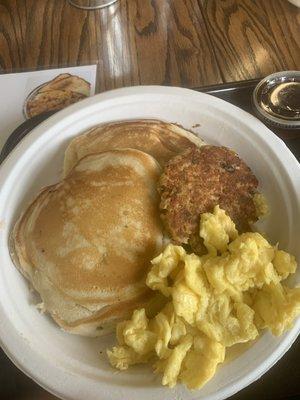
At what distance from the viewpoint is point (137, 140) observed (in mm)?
1003

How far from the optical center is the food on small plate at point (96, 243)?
0.83 m

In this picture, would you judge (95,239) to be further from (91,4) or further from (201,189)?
(91,4)

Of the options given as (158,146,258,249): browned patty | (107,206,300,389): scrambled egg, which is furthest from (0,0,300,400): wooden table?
(107,206,300,389): scrambled egg

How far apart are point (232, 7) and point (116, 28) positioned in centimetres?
41

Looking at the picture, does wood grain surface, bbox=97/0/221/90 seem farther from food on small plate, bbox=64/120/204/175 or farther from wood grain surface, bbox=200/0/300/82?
food on small plate, bbox=64/120/204/175

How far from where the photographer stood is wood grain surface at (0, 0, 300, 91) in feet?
4.71

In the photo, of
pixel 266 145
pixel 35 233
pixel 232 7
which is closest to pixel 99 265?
pixel 35 233

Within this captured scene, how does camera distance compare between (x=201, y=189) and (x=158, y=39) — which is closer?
(x=201, y=189)

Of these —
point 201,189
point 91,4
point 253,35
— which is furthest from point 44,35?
point 201,189

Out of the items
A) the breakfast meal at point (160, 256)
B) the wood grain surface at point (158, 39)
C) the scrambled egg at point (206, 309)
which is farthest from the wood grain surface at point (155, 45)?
the scrambled egg at point (206, 309)

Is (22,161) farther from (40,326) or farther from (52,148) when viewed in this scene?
(40,326)

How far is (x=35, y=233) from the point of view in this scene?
0.90 m

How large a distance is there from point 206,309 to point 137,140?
41 centimetres

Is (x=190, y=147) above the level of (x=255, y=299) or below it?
above
